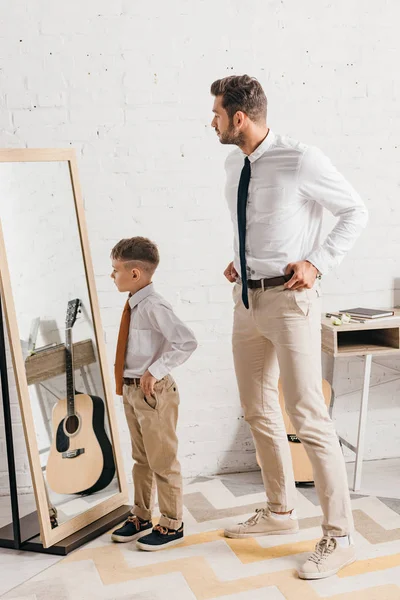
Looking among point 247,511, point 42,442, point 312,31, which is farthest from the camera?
point 312,31

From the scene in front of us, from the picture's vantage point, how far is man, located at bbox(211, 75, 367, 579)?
2342mm

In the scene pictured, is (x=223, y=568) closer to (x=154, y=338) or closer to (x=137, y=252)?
(x=154, y=338)

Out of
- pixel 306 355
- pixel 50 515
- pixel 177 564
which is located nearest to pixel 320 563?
pixel 177 564

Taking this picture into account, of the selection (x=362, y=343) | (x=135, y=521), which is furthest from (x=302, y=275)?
(x=135, y=521)

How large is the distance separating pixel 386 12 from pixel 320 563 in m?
2.22

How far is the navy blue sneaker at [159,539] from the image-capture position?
2551 millimetres

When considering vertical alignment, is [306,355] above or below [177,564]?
above

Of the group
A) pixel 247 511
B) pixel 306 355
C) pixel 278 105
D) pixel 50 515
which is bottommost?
pixel 247 511

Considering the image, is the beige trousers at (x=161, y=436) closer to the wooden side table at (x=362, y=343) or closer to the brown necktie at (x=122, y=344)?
the brown necktie at (x=122, y=344)

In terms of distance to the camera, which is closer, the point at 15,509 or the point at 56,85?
the point at 15,509

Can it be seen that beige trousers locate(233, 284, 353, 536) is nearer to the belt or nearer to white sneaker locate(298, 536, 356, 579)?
white sneaker locate(298, 536, 356, 579)

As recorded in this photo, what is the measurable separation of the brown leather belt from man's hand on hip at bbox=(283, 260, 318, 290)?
31mm

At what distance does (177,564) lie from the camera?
8.06ft

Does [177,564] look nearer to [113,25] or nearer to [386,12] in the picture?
[113,25]
